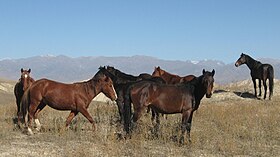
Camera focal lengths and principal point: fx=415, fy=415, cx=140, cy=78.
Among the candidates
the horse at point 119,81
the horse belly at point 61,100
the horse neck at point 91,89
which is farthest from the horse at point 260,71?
the horse belly at point 61,100

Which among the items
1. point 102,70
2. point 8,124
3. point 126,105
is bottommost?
point 8,124

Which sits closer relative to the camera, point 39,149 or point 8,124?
point 39,149

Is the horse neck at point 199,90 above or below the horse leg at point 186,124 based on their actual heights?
A: above

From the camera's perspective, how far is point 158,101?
10.7m

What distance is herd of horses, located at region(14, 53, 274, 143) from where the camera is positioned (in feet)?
34.8

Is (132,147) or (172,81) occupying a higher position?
(172,81)

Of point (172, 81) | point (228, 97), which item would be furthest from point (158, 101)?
point (228, 97)

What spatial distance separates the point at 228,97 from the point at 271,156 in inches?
506

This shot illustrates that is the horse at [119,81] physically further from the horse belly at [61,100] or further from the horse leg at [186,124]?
the horse leg at [186,124]

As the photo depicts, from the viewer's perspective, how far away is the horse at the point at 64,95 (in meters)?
11.6

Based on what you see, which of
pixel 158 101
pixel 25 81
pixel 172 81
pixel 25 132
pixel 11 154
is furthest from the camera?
pixel 172 81

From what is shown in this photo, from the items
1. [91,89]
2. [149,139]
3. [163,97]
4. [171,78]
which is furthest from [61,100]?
[171,78]

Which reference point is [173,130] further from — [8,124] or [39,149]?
[8,124]

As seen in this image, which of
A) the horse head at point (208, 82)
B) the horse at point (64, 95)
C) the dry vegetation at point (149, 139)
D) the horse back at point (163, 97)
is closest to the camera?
the dry vegetation at point (149, 139)
